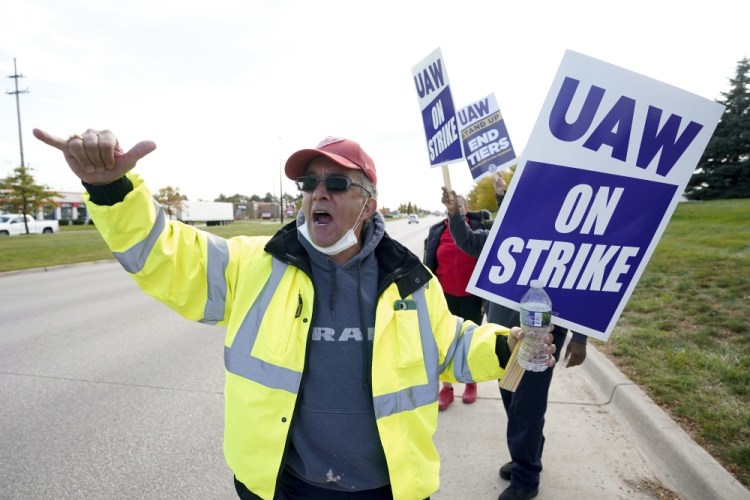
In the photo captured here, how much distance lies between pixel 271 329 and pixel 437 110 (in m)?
2.73

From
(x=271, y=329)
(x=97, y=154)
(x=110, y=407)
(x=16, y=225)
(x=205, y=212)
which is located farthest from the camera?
(x=205, y=212)

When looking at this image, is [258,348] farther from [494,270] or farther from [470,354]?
[494,270]

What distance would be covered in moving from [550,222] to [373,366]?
1101mm

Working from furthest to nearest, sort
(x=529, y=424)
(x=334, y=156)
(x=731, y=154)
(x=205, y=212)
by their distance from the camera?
(x=205, y=212)
(x=731, y=154)
(x=529, y=424)
(x=334, y=156)

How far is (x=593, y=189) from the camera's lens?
209 centimetres

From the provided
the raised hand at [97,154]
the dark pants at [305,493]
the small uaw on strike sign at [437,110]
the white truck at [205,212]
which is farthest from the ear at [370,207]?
the white truck at [205,212]

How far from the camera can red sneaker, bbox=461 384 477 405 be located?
4320 mm

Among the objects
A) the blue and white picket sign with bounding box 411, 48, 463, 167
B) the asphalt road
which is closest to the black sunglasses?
the blue and white picket sign with bounding box 411, 48, 463, 167

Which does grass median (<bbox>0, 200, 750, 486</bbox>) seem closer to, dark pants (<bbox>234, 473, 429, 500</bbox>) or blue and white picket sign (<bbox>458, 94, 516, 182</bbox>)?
dark pants (<bbox>234, 473, 429, 500</bbox>)

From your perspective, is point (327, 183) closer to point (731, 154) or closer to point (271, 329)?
point (271, 329)

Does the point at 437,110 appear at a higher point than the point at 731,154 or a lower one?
lower

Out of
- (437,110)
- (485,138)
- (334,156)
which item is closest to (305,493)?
(334,156)

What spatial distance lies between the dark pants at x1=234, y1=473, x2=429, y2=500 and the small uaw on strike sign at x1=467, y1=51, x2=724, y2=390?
1.02 m

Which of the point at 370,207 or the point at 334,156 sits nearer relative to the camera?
the point at 334,156
